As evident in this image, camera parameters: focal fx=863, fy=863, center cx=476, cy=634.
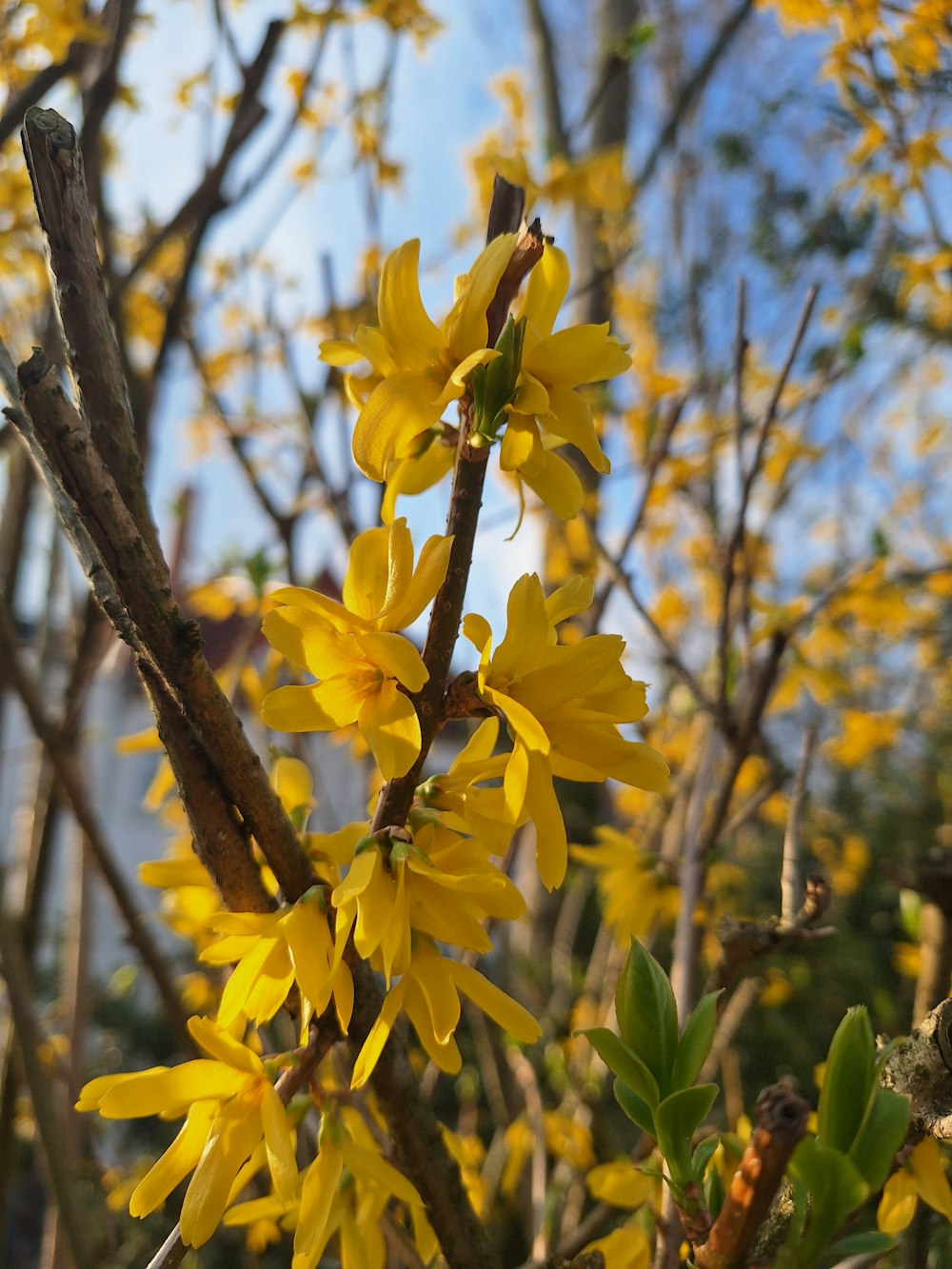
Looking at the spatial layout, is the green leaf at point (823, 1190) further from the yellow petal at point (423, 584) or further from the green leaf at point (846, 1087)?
the yellow petal at point (423, 584)

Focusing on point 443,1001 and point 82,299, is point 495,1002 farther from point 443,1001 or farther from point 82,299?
point 82,299

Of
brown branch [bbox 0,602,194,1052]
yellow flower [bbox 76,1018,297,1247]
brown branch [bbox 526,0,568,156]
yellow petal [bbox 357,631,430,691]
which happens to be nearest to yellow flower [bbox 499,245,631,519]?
yellow petal [bbox 357,631,430,691]

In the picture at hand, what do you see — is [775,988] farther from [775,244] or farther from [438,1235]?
[775,244]

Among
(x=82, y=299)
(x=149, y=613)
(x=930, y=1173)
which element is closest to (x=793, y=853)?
(x=930, y=1173)

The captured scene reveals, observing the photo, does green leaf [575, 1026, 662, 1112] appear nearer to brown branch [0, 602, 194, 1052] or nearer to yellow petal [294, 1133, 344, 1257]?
yellow petal [294, 1133, 344, 1257]

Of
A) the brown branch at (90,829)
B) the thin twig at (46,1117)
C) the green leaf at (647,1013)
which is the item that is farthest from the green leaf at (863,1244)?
the brown branch at (90,829)

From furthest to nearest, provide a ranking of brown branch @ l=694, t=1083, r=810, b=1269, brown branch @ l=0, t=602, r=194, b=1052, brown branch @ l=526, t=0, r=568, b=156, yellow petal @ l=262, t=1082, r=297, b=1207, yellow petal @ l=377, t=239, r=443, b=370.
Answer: brown branch @ l=526, t=0, r=568, b=156, brown branch @ l=0, t=602, r=194, b=1052, yellow petal @ l=377, t=239, r=443, b=370, yellow petal @ l=262, t=1082, r=297, b=1207, brown branch @ l=694, t=1083, r=810, b=1269
